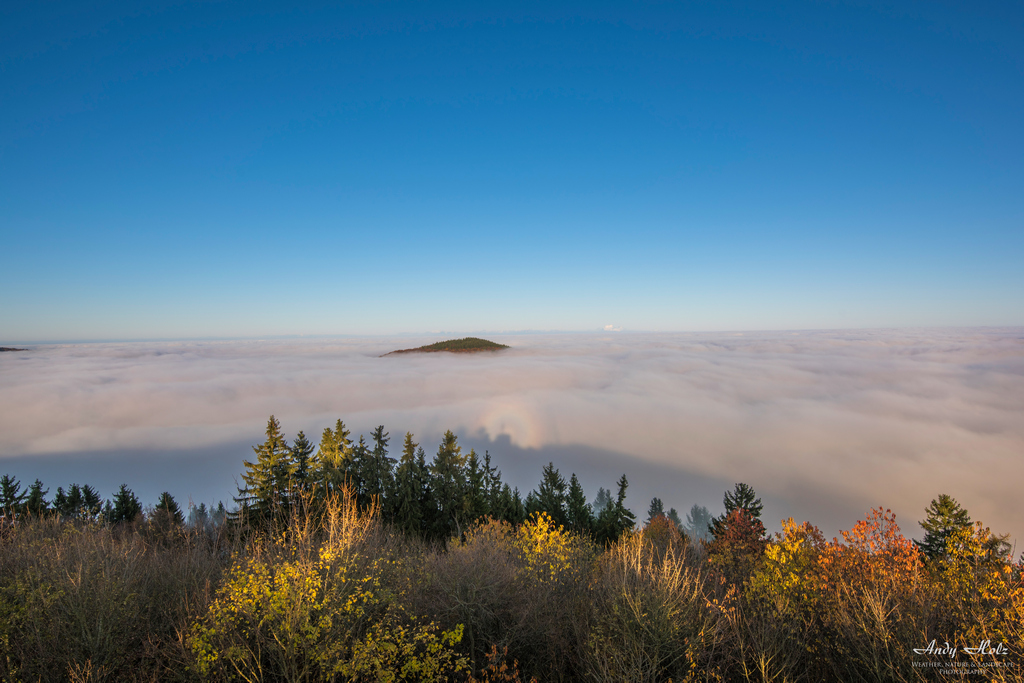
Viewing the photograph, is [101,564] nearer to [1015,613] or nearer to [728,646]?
[728,646]

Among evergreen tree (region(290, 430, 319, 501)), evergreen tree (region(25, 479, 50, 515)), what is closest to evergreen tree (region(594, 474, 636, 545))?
evergreen tree (region(290, 430, 319, 501))

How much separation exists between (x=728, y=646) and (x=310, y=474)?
129ft

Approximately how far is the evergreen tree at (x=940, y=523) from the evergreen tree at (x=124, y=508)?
81820 millimetres

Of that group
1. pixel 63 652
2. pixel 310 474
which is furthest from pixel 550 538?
pixel 310 474

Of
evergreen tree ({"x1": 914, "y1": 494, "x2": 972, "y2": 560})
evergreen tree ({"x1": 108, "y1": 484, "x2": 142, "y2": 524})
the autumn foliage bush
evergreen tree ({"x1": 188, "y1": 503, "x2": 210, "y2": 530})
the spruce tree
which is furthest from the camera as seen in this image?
evergreen tree ({"x1": 108, "y1": 484, "x2": 142, "y2": 524})

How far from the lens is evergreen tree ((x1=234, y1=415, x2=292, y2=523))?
3931 cm

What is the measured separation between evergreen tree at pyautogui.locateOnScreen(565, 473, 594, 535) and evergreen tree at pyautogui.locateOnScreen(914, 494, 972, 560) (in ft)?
97.3

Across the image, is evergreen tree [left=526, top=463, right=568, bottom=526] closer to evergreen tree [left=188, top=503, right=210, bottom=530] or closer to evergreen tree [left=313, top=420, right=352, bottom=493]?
evergreen tree [left=313, top=420, right=352, bottom=493]

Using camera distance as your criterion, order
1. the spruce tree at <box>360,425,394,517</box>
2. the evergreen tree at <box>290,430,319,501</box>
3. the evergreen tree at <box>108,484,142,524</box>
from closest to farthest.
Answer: the evergreen tree at <box>290,430,319,501</box>, the spruce tree at <box>360,425,394,517</box>, the evergreen tree at <box>108,484,142,524</box>

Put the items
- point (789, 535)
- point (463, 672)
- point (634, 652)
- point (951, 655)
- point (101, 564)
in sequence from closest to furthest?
point (951, 655) → point (634, 652) → point (463, 672) → point (101, 564) → point (789, 535)

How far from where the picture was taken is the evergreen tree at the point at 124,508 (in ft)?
175

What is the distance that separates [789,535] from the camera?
30172 millimetres

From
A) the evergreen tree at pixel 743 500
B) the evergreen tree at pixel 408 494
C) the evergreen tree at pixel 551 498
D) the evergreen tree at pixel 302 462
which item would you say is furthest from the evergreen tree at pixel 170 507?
the evergreen tree at pixel 743 500

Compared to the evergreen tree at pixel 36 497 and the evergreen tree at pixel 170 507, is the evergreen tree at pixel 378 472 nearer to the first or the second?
the evergreen tree at pixel 170 507
